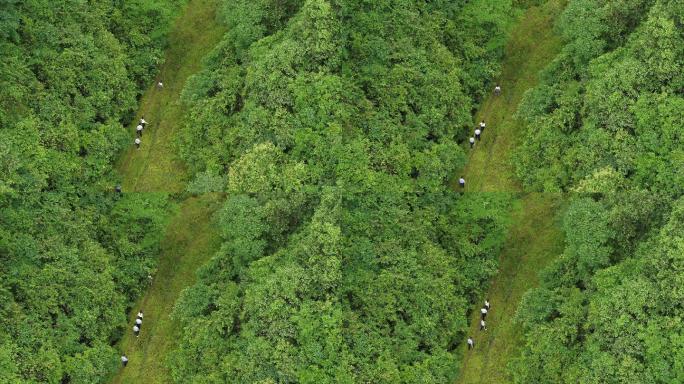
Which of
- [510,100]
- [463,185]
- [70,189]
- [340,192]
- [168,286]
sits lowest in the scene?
[463,185]

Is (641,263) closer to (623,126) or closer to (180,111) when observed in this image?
(623,126)

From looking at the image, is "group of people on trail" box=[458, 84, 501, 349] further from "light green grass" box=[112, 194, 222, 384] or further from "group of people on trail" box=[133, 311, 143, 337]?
"group of people on trail" box=[133, 311, 143, 337]

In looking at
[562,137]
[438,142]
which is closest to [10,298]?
[438,142]

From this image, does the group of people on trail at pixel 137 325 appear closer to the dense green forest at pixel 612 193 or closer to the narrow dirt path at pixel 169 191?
the narrow dirt path at pixel 169 191

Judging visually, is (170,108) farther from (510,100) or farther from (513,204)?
(513,204)

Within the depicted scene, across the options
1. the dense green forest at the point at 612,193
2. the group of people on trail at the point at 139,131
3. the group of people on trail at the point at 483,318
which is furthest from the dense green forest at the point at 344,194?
the group of people on trail at the point at 139,131

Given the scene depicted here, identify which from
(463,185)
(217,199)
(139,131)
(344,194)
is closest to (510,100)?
(463,185)
